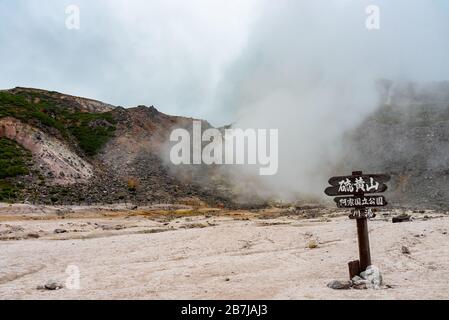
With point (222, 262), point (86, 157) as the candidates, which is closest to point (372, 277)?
point (222, 262)

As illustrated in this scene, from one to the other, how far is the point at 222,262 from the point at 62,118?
8916 cm

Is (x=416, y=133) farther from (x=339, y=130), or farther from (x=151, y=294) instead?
(x=151, y=294)

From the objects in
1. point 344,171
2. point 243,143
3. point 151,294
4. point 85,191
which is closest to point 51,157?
point 85,191

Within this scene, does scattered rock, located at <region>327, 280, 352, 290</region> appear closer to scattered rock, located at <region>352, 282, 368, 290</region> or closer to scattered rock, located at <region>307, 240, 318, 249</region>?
scattered rock, located at <region>352, 282, 368, 290</region>

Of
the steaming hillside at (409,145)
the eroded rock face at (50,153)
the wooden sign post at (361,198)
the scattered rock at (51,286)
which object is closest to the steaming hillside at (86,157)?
the eroded rock face at (50,153)

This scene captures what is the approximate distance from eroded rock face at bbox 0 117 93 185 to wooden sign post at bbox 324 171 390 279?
58363 millimetres

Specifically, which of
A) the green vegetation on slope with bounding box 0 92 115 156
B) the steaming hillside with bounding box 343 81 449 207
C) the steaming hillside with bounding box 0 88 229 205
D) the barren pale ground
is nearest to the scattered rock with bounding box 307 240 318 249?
the barren pale ground

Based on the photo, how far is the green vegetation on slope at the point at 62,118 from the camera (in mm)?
81500

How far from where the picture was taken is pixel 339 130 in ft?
307

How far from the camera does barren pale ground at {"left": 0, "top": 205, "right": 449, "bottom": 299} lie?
13633 mm

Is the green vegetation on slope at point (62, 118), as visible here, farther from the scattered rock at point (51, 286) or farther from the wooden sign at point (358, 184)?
→ the wooden sign at point (358, 184)

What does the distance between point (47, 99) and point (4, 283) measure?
99.9 m

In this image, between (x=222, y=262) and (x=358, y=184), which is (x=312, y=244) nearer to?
(x=222, y=262)

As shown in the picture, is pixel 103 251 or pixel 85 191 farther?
pixel 85 191
